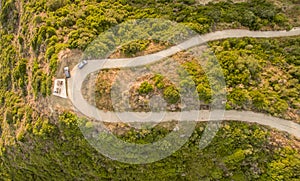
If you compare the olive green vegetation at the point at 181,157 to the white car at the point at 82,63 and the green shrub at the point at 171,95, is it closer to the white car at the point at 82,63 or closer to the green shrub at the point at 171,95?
the green shrub at the point at 171,95

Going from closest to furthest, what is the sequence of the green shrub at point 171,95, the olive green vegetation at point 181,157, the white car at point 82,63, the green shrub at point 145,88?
the green shrub at point 171,95 < the green shrub at point 145,88 < the olive green vegetation at point 181,157 < the white car at point 82,63

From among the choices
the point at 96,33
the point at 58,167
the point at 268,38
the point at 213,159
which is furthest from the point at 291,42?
the point at 58,167

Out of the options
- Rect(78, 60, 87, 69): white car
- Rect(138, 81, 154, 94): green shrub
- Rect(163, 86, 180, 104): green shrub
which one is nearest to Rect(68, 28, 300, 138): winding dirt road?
Rect(78, 60, 87, 69): white car

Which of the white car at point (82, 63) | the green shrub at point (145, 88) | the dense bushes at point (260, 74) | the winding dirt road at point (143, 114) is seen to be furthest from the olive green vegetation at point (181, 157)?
the white car at point (82, 63)

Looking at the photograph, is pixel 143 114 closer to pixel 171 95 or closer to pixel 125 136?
pixel 125 136

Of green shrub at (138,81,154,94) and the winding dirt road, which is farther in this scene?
the winding dirt road

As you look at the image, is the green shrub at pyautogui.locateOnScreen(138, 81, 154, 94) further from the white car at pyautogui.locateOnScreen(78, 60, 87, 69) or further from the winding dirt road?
the white car at pyautogui.locateOnScreen(78, 60, 87, 69)
